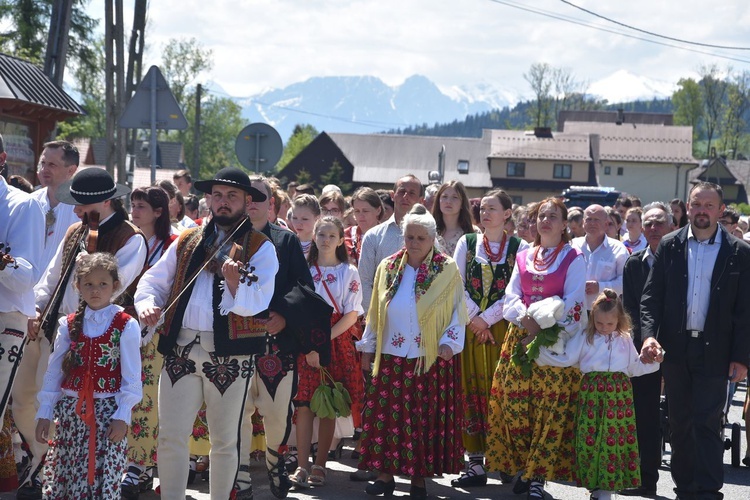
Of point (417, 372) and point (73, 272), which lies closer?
point (73, 272)

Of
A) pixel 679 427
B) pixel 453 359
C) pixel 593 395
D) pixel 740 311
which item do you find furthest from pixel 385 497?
pixel 740 311

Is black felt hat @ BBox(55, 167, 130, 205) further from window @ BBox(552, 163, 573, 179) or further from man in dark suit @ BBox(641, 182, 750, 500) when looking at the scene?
window @ BBox(552, 163, 573, 179)

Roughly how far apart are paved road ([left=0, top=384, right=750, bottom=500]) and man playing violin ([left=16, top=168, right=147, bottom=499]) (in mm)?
1226

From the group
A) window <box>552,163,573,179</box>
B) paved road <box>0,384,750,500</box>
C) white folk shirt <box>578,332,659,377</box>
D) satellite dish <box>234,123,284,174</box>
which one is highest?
window <box>552,163,573,179</box>

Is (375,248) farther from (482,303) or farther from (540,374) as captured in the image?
(540,374)

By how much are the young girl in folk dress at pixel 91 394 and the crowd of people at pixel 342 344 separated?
12mm

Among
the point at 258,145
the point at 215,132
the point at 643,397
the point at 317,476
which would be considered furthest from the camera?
the point at 215,132

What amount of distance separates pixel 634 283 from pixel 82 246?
4313 millimetres

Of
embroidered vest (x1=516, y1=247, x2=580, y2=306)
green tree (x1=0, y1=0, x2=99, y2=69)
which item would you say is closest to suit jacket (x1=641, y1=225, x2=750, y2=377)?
embroidered vest (x1=516, y1=247, x2=580, y2=306)

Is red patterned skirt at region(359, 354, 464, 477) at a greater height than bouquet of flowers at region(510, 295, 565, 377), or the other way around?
bouquet of flowers at region(510, 295, 565, 377)

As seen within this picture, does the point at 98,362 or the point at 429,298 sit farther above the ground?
the point at 429,298

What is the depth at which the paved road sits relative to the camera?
789 centimetres

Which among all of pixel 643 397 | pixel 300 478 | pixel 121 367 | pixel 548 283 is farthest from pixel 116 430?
pixel 643 397

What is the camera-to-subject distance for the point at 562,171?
79.1m
